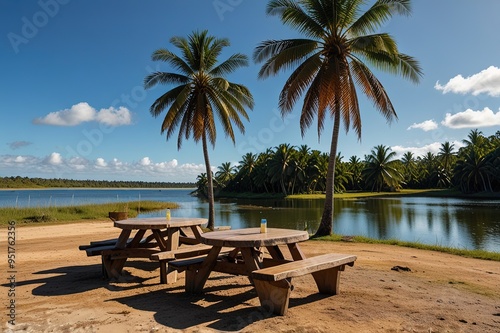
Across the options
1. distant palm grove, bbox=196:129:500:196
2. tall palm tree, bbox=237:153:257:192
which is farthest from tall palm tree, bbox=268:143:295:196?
tall palm tree, bbox=237:153:257:192

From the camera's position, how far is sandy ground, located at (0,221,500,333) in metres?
3.70

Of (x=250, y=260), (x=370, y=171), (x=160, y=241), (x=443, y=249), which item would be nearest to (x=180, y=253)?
(x=160, y=241)

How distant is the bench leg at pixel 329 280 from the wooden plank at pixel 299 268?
176 millimetres

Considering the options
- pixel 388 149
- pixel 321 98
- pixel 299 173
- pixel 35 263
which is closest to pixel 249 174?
pixel 299 173

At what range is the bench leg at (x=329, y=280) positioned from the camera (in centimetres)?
477

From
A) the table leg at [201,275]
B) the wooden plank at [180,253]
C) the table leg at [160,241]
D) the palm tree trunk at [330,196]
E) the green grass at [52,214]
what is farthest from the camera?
the green grass at [52,214]

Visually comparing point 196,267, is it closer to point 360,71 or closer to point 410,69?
point 360,71

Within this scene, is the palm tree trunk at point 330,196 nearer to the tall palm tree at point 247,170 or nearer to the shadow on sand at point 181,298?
the shadow on sand at point 181,298

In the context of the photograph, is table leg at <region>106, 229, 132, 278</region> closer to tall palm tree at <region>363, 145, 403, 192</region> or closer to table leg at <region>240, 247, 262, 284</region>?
table leg at <region>240, 247, 262, 284</region>

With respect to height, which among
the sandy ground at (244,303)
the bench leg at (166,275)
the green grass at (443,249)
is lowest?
the green grass at (443,249)

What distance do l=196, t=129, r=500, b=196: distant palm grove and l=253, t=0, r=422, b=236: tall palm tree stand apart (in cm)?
4394

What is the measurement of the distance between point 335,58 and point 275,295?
10081mm

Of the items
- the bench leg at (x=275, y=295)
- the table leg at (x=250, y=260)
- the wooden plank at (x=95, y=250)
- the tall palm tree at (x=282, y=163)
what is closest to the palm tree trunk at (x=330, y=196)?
the wooden plank at (x=95, y=250)

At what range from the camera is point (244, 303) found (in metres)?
4.45
